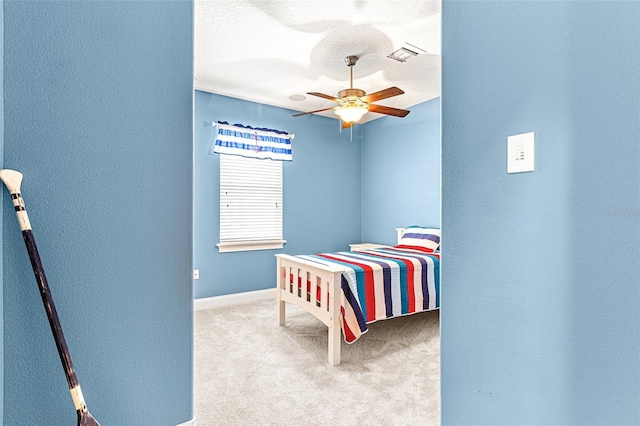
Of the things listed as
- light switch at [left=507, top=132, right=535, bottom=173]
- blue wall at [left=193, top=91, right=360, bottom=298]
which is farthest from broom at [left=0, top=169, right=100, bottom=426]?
blue wall at [left=193, top=91, right=360, bottom=298]

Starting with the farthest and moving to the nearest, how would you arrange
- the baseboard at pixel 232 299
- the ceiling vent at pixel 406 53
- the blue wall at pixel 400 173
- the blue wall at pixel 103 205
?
the blue wall at pixel 400 173 < the baseboard at pixel 232 299 < the ceiling vent at pixel 406 53 < the blue wall at pixel 103 205

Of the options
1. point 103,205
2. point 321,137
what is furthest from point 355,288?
point 321,137

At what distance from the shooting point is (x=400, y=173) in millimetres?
4602

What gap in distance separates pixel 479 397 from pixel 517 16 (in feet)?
4.09

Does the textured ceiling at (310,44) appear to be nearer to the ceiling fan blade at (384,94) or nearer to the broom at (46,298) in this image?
the ceiling fan blade at (384,94)

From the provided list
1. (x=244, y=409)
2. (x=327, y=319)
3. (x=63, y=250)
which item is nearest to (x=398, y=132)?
(x=327, y=319)

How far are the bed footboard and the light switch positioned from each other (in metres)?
1.63

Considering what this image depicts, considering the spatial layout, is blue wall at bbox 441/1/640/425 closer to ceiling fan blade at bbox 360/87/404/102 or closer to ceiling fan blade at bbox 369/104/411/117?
ceiling fan blade at bbox 360/87/404/102

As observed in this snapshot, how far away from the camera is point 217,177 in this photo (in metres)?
4.00

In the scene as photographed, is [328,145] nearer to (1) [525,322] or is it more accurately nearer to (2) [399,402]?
(2) [399,402]

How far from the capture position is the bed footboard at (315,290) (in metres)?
2.47

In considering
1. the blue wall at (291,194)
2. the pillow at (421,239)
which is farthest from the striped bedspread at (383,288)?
the blue wall at (291,194)

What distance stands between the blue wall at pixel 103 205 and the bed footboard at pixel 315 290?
1154 millimetres

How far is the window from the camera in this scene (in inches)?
160
